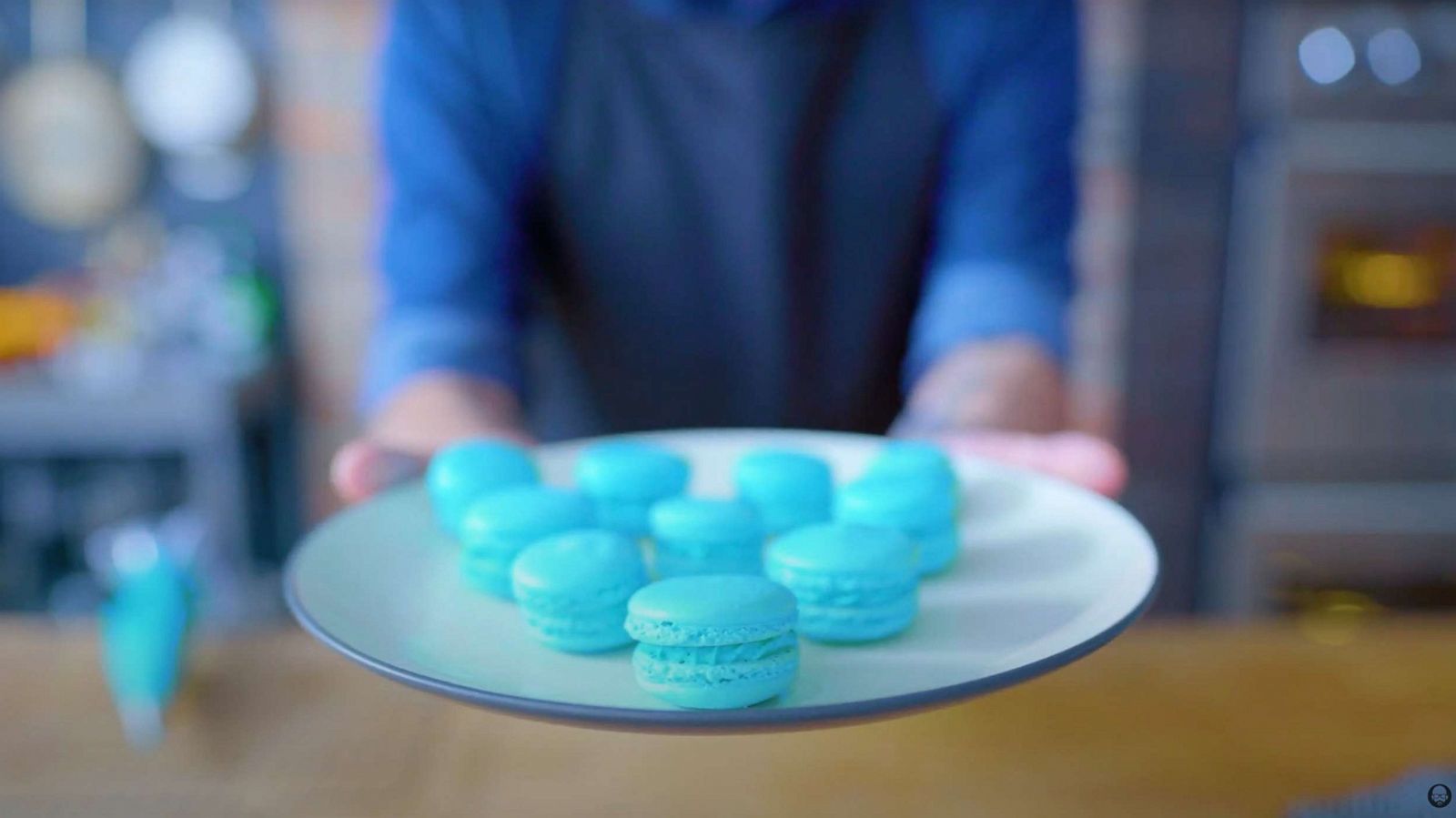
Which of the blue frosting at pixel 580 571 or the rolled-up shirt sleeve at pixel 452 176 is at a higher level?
the rolled-up shirt sleeve at pixel 452 176

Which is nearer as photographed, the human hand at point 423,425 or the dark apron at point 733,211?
the human hand at point 423,425

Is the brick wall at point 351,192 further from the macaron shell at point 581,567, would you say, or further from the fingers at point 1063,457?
the macaron shell at point 581,567

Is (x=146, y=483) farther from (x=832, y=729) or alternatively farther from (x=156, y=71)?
(x=832, y=729)

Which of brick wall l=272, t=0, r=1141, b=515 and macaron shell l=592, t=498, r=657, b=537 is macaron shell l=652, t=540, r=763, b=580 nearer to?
macaron shell l=592, t=498, r=657, b=537

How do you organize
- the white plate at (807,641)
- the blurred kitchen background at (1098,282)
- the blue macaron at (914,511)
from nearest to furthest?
the white plate at (807,641)
the blue macaron at (914,511)
the blurred kitchen background at (1098,282)

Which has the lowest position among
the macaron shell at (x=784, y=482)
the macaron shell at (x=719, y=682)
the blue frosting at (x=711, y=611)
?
the macaron shell at (x=719, y=682)

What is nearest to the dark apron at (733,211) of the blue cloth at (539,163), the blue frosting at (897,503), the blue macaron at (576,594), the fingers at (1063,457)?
the blue cloth at (539,163)

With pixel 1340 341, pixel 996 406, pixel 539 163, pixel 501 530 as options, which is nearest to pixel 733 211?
pixel 539 163

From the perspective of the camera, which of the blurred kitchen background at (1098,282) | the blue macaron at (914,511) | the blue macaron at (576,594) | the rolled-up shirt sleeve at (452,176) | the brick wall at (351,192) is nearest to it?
the blue macaron at (576,594)
